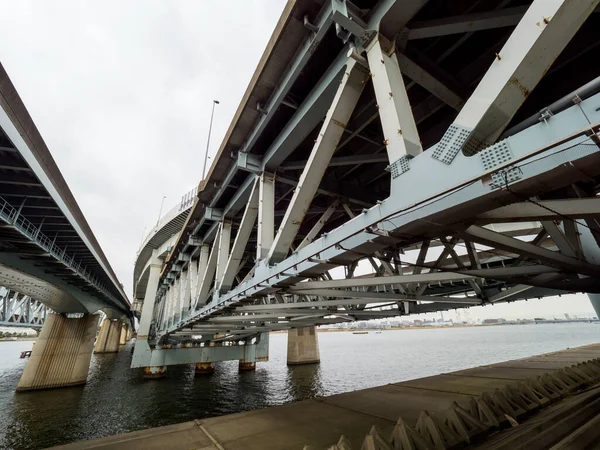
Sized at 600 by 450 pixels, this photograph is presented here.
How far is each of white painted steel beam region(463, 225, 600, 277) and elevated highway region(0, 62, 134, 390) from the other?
10966 mm

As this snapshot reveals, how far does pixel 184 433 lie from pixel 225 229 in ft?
21.2

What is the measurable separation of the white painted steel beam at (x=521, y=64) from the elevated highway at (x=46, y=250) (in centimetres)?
1048

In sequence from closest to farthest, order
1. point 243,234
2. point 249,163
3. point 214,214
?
point 249,163
point 243,234
point 214,214

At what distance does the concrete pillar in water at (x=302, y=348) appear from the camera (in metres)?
34.8

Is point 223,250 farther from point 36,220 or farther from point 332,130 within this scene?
point 36,220

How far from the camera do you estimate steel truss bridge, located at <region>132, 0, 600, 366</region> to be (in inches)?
90.6

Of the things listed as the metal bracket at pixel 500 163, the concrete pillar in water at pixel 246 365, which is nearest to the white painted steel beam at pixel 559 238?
the metal bracket at pixel 500 163

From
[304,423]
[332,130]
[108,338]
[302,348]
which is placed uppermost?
[332,130]

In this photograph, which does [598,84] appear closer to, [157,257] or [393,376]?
[393,376]

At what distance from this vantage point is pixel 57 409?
17.8 metres

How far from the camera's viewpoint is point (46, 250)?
13438mm

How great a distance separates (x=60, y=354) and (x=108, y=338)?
155 ft

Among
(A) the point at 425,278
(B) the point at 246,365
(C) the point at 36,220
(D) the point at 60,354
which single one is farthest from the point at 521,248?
(D) the point at 60,354

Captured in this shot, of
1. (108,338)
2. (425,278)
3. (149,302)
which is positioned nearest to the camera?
(425,278)
